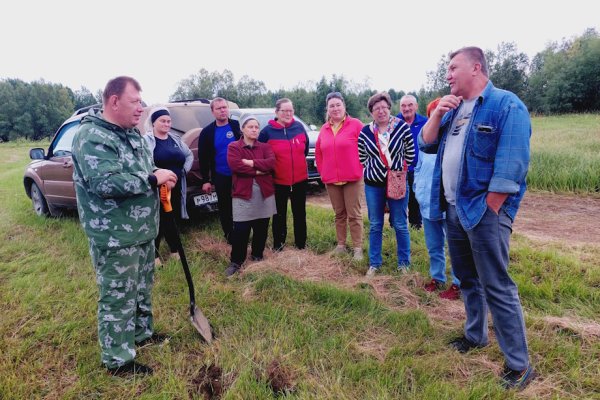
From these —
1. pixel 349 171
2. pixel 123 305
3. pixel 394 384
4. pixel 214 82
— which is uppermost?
pixel 214 82

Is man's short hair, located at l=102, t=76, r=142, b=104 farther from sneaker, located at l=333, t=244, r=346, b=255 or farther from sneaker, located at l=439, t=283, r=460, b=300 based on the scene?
sneaker, located at l=439, t=283, r=460, b=300

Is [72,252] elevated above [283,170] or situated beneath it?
situated beneath

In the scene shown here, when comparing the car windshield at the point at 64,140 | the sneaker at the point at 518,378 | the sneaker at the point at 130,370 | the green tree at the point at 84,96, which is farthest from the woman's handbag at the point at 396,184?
the green tree at the point at 84,96

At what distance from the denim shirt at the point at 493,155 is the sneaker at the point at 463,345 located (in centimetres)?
99

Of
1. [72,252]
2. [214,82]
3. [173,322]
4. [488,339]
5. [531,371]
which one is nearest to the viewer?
[531,371]

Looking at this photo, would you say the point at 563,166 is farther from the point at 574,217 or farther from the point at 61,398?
the point at 61,398

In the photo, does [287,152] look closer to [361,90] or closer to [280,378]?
[280,378]

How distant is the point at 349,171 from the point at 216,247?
2035 mm

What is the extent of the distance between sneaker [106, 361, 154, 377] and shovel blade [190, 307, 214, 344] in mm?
427

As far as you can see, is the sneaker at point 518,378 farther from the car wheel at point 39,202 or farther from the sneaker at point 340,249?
the car wheel at point 39,202

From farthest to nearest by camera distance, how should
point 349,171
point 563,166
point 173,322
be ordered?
point 563,166
point 349,171
point 173,322

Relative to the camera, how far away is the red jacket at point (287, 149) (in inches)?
167

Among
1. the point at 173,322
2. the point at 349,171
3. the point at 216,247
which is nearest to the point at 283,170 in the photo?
the point at 349,171

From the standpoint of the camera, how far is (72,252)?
4.65 metres
